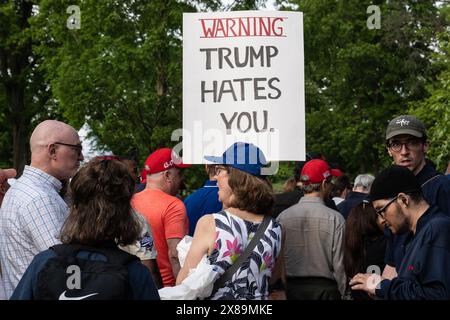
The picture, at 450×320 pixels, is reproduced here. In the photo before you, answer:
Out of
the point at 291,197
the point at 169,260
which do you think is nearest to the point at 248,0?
the point at 291,197

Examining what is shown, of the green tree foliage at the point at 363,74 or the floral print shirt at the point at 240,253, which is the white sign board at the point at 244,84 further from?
the green tree foliage at the point at 363,74

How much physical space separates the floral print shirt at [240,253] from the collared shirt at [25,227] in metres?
0.83

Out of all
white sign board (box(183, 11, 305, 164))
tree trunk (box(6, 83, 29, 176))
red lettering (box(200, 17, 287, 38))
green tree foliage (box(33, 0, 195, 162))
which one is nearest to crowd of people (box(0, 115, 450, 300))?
white sign board (box(183, 11, 305, 164))

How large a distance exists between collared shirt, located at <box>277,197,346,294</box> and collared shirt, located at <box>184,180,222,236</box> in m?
0.54

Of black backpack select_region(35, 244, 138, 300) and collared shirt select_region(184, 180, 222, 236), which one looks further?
collared shirt select_region(184, 180, 222, 236)

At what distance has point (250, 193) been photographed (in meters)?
4.53

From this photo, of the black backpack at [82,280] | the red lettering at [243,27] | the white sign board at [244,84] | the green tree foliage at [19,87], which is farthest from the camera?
the green tree foliage at [19,87]

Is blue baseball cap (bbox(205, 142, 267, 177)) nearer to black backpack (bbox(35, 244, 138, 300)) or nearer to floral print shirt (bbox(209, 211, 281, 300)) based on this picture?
floral print shirt (bbox(209, 211, 281, 300))

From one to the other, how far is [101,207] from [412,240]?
150cm

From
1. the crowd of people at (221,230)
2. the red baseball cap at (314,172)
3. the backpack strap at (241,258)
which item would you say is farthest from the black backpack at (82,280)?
the red baseball cap at (314,172)

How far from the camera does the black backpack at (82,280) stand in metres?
3.28

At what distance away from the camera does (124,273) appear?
3.29 meters

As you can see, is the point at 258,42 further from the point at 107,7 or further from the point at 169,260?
the point at 107,7

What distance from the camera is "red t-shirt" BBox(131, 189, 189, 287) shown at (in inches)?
233
